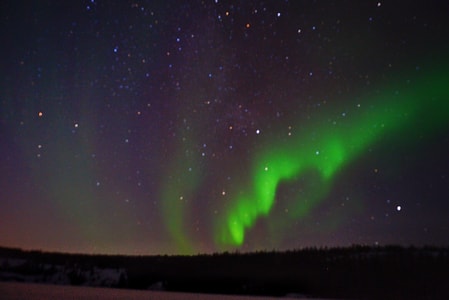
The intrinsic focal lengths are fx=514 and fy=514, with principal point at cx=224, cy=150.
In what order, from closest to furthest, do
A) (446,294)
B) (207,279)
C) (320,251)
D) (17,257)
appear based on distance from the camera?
(446,294)
(207,279)
(320,251)
(17,257)

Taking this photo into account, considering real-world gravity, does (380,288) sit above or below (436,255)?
below

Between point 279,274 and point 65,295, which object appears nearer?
point 65,295

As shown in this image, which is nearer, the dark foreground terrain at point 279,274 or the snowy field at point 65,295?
the snowy field at point 65,295

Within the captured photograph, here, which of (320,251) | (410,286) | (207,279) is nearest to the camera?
(410,286)

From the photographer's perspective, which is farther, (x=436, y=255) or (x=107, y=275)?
(x=107, y=275)

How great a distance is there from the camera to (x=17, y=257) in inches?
3698

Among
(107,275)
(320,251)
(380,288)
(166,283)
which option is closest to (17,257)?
(107,275)

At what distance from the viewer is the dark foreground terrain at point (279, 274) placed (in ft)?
210

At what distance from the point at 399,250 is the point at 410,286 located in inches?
453

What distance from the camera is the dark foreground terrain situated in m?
64.1

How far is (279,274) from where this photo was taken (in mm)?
73062

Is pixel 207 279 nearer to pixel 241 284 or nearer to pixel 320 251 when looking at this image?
pixel 241 284

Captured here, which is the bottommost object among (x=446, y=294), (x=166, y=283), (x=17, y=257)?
(x=446, y=294)

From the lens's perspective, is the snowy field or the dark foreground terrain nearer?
the snowy field
